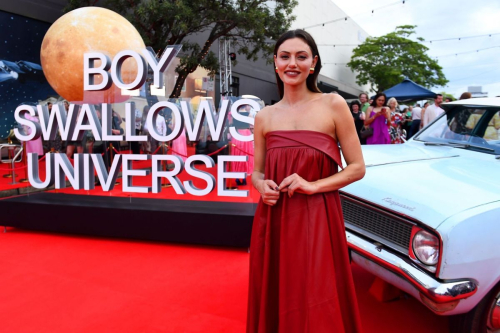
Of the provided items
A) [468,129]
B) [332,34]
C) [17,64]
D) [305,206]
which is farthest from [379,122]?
[332,34]

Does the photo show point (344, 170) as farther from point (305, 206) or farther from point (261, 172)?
point (261, 172)

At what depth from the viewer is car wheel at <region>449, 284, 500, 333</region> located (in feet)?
7.68

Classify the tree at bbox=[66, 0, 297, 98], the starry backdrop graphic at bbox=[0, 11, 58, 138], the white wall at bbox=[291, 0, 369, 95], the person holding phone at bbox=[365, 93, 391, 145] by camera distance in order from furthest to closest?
the white wall at bbox=[291, 0, 369, 95], the starry backdrop graphic at bbox=[0, 11, 58, 138], the tree at bbox=[66, 0, 297, 98], the person holding phone at bbox=[365, 93, 391, 145]

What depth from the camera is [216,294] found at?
3.40 m

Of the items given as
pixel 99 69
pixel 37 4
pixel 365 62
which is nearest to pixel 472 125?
pixel 99 69

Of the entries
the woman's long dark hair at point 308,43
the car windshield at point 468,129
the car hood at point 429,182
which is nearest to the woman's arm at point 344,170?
the woman's long dark hair at point 308,43

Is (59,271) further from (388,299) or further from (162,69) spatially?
(388,299)

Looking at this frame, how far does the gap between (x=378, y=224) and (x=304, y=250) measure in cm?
117

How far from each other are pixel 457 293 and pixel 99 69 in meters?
4.62

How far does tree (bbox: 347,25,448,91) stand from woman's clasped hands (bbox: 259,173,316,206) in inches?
1304

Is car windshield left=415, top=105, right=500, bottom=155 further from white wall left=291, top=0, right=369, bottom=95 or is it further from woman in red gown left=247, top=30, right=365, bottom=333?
white wall left=291, top=0, right=369, bottom=95

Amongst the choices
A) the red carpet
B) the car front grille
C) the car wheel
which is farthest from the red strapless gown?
the red carpet

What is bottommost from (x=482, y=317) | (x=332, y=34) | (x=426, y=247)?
(x=482, y=317)

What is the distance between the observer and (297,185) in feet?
5.50
